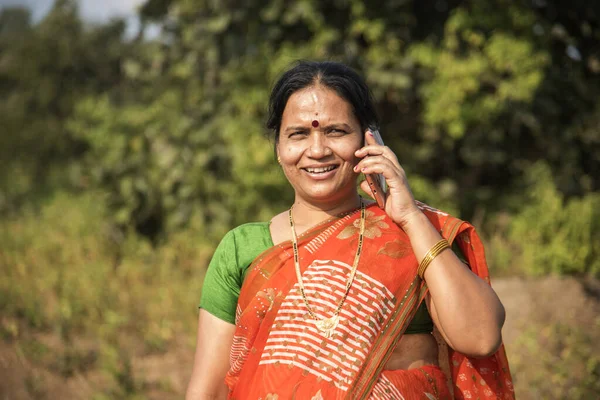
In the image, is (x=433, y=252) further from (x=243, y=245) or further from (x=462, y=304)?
(x=243, y=245)

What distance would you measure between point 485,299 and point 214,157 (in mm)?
5371

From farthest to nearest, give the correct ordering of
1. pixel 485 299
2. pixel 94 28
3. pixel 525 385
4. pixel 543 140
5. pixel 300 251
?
pixel 94 28, pixel 543 140, pixel 525 385, pixel 300 251, pixel 485 299

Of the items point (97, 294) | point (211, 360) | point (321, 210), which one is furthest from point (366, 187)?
point (97, 294)

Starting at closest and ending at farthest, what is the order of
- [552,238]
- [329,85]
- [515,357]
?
[329,85], [515,357], [552,238]

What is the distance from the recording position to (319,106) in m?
1.98

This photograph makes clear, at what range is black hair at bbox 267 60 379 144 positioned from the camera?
2.01 m

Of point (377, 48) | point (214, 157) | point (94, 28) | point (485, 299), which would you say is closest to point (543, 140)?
point (377, 48)

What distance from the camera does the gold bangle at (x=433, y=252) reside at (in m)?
1.86

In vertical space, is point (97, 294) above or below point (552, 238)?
below

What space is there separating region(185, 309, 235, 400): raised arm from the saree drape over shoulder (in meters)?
0.04

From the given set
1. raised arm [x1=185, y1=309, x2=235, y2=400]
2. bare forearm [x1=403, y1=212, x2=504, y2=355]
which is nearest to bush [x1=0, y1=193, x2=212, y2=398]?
raised arm [x1=185, y1=309, x2=235, y2=400]

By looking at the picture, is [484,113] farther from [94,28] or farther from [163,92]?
[94,28]

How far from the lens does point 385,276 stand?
1929 mm

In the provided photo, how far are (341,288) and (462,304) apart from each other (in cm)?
36
